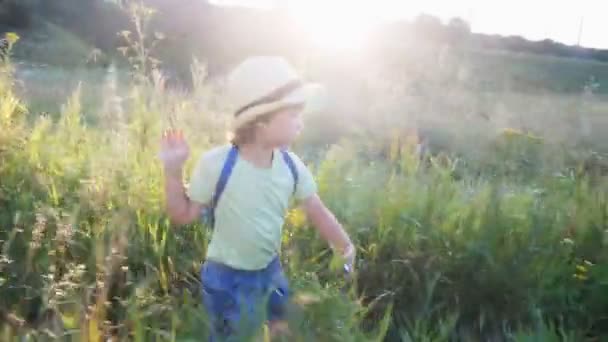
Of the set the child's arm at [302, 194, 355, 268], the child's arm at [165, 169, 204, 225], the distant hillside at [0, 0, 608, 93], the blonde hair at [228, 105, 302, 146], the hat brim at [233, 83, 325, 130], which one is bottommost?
the distant hillside at [0, 0, 608, 93]

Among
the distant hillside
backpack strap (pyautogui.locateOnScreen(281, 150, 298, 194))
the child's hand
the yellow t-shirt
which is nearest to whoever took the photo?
the child's hand

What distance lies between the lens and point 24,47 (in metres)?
22.2

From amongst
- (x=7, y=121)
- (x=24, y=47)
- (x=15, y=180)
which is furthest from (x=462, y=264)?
(x=24, y=47)

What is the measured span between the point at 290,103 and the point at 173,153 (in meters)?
0.40

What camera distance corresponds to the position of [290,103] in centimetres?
247

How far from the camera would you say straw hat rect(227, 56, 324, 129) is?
8.09ft

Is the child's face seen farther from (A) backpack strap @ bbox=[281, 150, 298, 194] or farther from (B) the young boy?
(A) backpack strap @ bbox=[281, 150, 298, 194]

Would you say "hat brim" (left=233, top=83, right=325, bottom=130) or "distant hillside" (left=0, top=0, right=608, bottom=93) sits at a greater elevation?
"hat brim" (left=233, top=83, right=325, bottom=130)

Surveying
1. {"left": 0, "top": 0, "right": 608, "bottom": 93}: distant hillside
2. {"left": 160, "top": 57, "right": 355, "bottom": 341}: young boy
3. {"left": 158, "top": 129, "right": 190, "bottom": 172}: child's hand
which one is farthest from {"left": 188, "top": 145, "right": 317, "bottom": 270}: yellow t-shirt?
{"left": 0, "top": 0, "right": 608, "bottom": 93}: distant hillside

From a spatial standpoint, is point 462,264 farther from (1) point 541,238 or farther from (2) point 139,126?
(2) point 139,126

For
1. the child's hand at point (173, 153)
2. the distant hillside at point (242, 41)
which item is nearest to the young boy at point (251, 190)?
the child's hand at point (173, 153)

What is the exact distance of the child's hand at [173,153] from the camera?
2.46 meters

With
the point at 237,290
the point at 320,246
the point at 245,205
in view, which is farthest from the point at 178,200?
the point at 320,246

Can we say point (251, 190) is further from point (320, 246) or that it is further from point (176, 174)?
point (320, 246)
